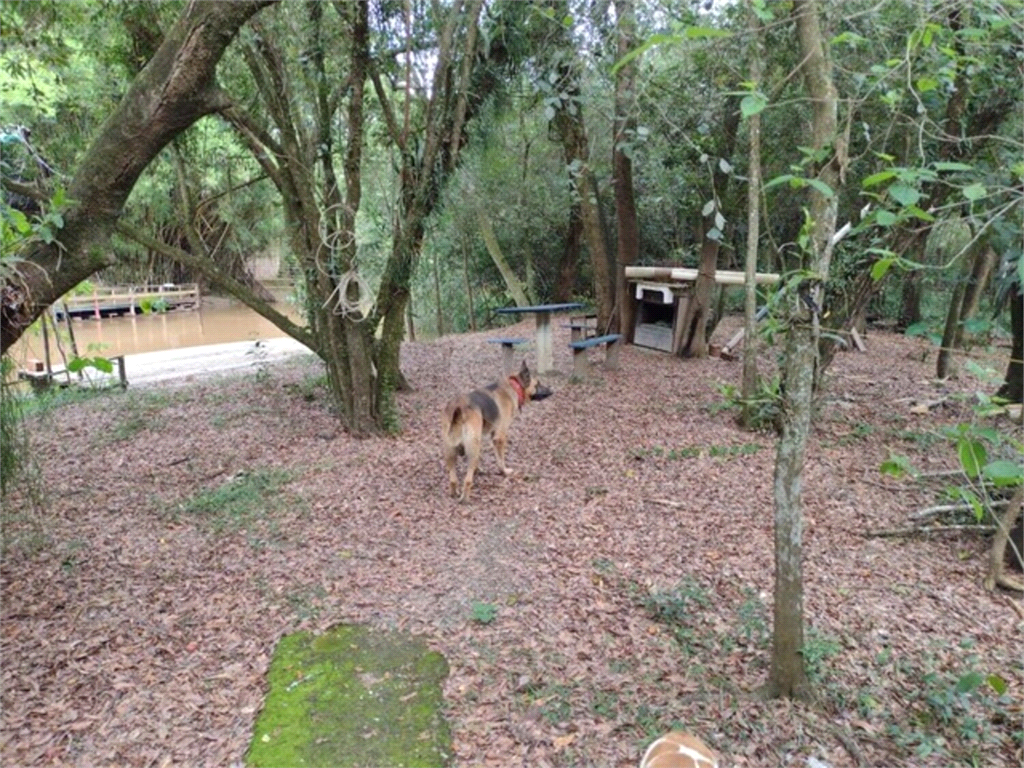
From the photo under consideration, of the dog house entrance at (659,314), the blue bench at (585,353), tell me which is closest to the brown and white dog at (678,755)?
the blue bench at (585,353)

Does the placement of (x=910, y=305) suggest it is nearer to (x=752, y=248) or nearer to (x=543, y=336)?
(x=543, y=336)

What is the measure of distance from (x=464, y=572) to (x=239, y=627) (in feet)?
4.32

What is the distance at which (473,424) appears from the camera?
15.9 feet

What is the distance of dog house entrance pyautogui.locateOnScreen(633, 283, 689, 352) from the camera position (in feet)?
29.8

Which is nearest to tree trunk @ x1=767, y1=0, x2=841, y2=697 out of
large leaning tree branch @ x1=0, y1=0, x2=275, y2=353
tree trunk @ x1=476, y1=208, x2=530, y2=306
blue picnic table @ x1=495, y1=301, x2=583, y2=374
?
large leaning tree branch @ x1=0, y1=0, x2=275, y2=353

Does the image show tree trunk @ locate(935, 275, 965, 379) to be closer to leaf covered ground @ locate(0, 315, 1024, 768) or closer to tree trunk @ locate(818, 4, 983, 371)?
leaf covered ground @ locate(0, 315, 1024, 768)

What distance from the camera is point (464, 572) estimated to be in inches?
151

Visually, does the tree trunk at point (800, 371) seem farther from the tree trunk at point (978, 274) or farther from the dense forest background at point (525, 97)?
the tree trunk at point (978, 274)

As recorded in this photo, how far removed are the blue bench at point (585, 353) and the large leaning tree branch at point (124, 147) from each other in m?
5.82

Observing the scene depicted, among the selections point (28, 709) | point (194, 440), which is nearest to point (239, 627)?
point (28, 709)

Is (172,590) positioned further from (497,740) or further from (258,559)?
(497,740)

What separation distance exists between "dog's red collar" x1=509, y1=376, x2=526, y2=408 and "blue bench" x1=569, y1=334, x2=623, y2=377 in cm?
243

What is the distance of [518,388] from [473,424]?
0.85 metres

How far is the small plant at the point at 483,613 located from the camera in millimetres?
3347
